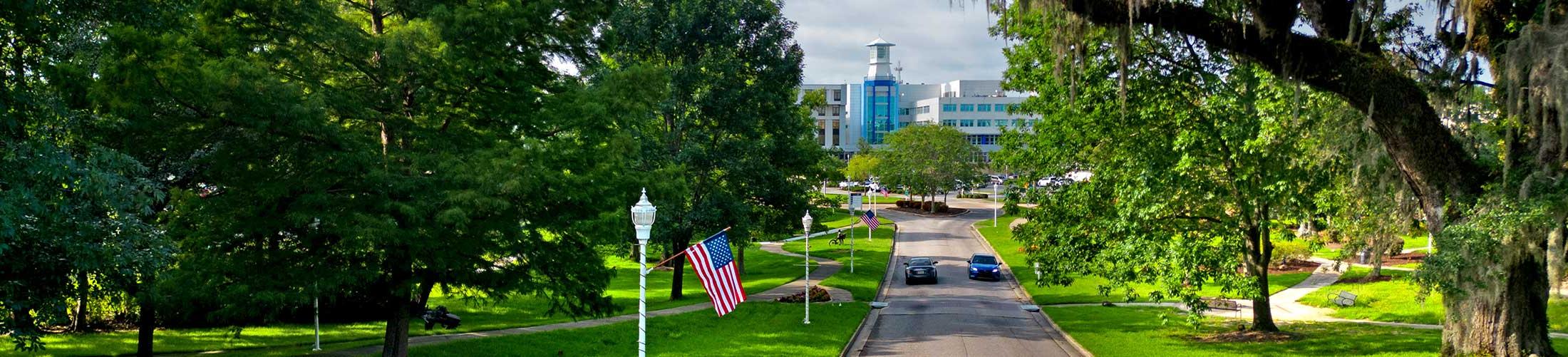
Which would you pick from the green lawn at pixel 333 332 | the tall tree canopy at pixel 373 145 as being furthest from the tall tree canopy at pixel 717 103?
the tall tree canopy at pixel 373 145

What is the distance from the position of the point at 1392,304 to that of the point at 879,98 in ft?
344

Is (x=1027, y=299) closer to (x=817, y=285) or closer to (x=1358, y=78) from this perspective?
(x=817, y=285)

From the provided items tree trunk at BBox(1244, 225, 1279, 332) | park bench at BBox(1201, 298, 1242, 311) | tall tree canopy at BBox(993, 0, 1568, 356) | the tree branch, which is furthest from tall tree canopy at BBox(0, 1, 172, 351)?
park bench at BBox(1201, 298, 1242, 311)

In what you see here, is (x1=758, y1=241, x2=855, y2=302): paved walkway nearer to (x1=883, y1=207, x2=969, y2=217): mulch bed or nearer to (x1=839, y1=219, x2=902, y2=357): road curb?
(x1=839, y1=219, x2=902, y2=357): road curb

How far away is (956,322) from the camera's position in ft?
85.6

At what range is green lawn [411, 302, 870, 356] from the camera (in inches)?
796

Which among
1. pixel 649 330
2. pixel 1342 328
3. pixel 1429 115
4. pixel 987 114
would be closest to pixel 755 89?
pixel 649 330

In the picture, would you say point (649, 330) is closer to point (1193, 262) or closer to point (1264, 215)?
point (1193, 262)

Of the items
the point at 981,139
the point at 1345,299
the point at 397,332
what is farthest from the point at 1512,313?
the point at 981,139

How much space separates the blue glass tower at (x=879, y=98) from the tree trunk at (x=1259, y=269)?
10862 centimetres

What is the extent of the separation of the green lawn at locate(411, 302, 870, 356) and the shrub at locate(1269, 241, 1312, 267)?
22.0 metres

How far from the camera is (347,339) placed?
72.2 feet

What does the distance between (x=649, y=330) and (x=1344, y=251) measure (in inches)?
589

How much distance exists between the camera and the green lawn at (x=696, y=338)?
20219 mm
